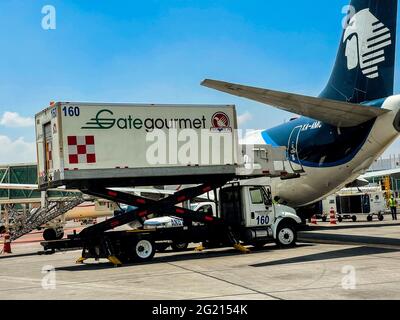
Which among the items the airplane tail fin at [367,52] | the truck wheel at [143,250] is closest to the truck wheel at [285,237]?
the truck wheel at [143,250]

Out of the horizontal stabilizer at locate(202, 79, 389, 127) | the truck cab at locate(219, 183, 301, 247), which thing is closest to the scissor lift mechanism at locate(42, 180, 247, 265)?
the truck cab at locate(219, 183, 301, 247)

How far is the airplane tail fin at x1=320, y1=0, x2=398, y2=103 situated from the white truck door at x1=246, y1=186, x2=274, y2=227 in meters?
5.67

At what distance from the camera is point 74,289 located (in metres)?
11.8

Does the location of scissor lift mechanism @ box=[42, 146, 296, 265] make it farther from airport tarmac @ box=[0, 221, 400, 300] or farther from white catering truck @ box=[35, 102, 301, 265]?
airport tarmac @ box=[0, 221, 400, 300]

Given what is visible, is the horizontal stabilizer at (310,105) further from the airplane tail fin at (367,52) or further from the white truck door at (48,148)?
the white truck door at (48,148)

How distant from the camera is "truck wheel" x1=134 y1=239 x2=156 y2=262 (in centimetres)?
1762

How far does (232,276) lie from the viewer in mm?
12758

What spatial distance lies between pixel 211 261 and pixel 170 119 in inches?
192

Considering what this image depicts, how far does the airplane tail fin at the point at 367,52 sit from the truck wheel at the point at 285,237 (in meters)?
Answer: 5.99

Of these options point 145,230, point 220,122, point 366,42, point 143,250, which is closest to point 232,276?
point 143,250

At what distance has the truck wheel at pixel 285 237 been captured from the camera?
65.5 ft

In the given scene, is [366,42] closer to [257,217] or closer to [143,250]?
[257,217]
